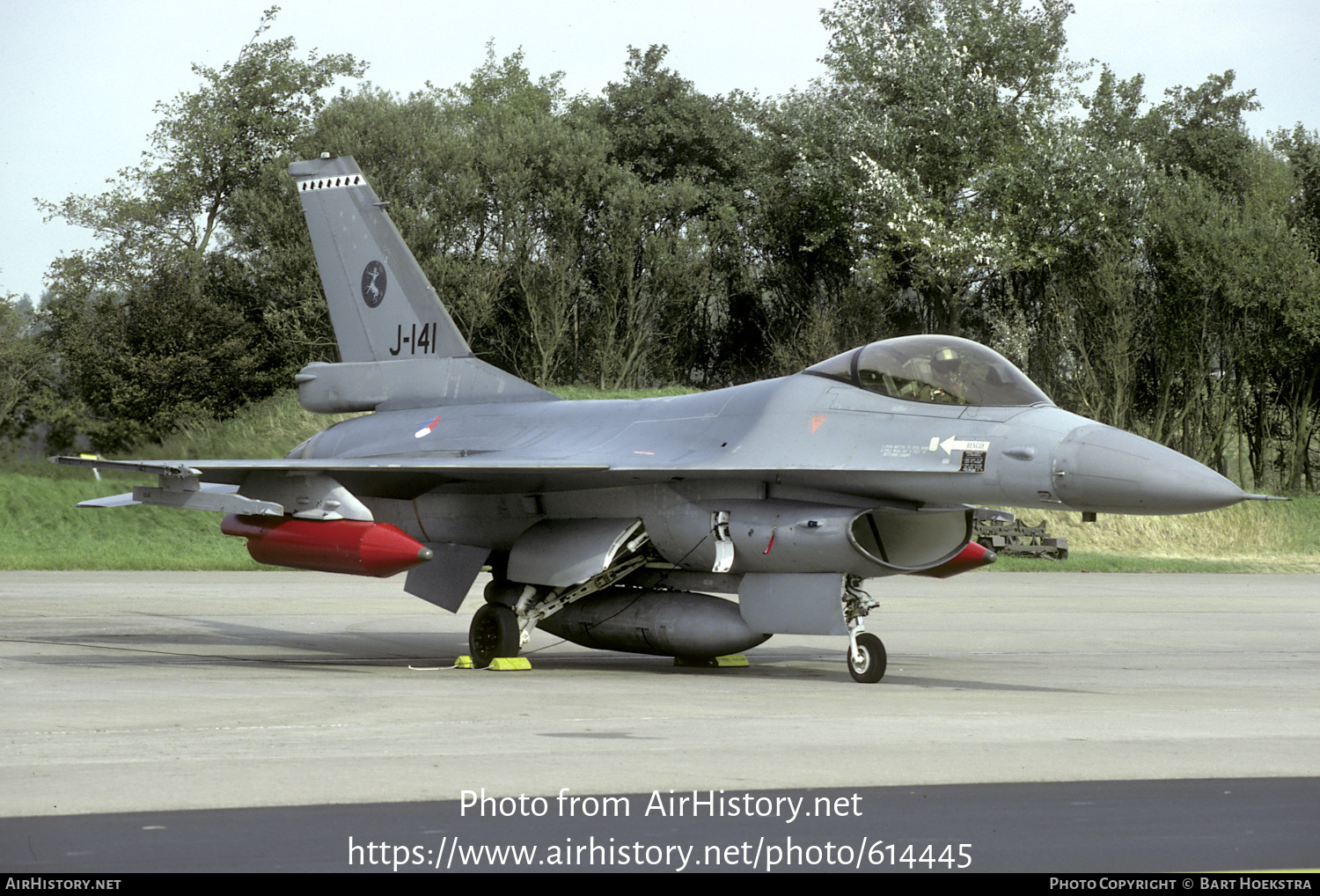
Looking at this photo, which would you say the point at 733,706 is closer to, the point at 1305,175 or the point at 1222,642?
the point at 1222,642

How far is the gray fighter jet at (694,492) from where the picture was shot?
9609 mm

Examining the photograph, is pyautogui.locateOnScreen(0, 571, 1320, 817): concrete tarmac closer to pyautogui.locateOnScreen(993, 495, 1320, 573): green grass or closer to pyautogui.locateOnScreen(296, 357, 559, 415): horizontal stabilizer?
pyautogui.locateOnScreen(296, 357, 559, 415): horizontal stabilizer

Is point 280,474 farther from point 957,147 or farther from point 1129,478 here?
point 957,147

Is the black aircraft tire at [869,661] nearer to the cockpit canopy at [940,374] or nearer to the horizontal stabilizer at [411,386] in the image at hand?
the cockpit canopy at [940,374]

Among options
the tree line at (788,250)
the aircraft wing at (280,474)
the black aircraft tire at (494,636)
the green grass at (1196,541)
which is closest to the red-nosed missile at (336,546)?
the aircraft wing at (280,474)

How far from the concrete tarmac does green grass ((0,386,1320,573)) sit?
27.6 feet

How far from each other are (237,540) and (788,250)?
62.0ft

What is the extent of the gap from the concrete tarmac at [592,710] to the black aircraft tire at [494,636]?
0.40 metres

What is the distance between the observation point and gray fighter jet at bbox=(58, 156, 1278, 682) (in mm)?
9609

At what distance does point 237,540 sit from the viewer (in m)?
29.1

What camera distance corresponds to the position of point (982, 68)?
121ft

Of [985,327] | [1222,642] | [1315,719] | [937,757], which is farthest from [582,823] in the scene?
[985,327]

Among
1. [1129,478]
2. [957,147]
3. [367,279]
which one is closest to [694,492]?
[1129,478]

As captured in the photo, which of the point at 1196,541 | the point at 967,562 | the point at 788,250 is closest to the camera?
the point at 967,562
